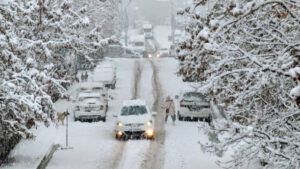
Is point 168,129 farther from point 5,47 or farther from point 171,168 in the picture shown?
point 5,47

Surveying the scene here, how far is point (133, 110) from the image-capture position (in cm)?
2719

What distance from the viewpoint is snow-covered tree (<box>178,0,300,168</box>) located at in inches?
394

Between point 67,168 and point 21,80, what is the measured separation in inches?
179

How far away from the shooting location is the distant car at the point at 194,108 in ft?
98.9

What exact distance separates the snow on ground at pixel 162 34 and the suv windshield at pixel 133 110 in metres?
80.6

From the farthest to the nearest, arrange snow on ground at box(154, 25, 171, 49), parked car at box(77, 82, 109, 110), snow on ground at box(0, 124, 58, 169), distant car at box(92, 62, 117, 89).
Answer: snow on ground at box(154, 25, 171, 49), distant car at box(92, 62, 117, 89), parked car at box(77, 82, 109, 110), snow on ground at box(0, 124, 58, 169)

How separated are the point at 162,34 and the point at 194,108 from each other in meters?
94.3

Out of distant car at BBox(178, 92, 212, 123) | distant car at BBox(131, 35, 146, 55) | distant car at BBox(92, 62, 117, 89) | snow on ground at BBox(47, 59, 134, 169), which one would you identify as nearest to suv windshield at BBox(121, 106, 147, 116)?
snow on ground at BBox(47, 59, 134, 169)

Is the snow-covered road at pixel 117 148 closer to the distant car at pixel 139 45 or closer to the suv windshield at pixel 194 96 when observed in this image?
the suv windshield at pixel 194 96

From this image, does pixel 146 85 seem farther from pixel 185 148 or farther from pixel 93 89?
pixel 185 148

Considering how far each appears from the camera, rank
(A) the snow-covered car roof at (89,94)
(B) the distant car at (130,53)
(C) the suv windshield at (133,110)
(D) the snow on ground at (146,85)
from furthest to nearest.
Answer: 1. (B) the distant car at (130,53)
2. (D) the snow on ground at (146,85)
3. (A) the snow-covered car roof at (89,94)
4. (C) the suv windshield at (133,110)

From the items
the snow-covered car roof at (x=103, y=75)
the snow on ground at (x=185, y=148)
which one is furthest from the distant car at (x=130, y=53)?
the snow on ground at (x=185, y=148)

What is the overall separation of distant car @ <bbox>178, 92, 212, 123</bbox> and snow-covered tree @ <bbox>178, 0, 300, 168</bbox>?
15.6 m

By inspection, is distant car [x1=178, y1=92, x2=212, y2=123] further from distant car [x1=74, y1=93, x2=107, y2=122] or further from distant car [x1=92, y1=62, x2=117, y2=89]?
distant car [x1=92, y1=62, x2=117, y2=89]
